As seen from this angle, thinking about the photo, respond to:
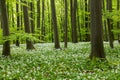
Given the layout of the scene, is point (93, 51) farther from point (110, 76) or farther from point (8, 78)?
point (8, 78)

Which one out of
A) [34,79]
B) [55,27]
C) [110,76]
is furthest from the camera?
[55,27]

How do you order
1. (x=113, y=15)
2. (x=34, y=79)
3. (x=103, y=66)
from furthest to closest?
(x=113, y=15), (x=103, y=66), (x=34, y=79)

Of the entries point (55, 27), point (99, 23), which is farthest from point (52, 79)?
point (55, 27)

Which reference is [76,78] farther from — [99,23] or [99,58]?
[99,23]

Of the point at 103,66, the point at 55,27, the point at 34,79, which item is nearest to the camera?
the point at 34,79

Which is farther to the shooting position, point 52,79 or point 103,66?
point 103,66

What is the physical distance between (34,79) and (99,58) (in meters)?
5.33

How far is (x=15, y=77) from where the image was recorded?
932 centimetres

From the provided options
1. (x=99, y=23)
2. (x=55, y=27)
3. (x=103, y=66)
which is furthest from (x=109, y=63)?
(x=55, y=27)

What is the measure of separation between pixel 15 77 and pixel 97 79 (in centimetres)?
305

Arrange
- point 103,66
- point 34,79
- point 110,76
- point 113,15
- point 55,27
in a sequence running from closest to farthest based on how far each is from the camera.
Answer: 1. point 34,79
2. point 110,76
3. point 103,66
4. point 113,15
5. point 55,27

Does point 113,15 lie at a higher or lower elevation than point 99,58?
higher

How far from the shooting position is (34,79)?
28.3 feet

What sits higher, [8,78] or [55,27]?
[55,27]
